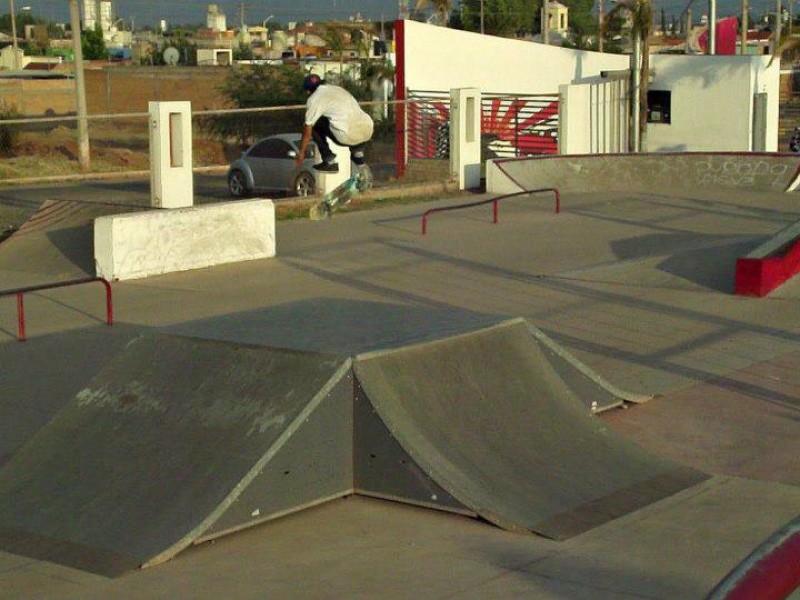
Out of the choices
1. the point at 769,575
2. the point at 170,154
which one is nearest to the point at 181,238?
the point at 170,154

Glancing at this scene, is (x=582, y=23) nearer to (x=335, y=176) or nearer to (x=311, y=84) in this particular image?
(x=335, y=176)

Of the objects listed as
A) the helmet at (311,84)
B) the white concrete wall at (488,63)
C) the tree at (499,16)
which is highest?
the tree at (499,16)

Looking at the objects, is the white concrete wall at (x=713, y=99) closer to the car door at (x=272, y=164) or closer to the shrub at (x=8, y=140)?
the car door at (x=272, y=164)

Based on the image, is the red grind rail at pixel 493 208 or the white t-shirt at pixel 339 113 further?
the red grind rail at pixel 493 208

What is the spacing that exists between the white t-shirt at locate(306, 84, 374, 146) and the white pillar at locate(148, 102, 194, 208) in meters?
6.07

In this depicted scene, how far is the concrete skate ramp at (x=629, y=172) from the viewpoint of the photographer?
86.0ft

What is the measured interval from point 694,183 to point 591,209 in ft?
14.2

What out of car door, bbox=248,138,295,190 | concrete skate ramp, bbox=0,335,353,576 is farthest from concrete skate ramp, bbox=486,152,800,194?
concrete skate ramp, bbox=0,335,353,576

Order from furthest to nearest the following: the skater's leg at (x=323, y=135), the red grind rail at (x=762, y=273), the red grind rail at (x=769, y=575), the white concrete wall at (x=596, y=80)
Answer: the white concrete wall at (x=596, y=80), the skater's leg at (x=323, y=135), the red grind rail at (x=762, y=273), the red grind rail at (x=769, y=575)

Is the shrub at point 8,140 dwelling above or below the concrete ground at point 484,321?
above

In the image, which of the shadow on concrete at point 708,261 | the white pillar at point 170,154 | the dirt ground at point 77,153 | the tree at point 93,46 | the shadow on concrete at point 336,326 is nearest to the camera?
the shadow on concrete at point 336,326

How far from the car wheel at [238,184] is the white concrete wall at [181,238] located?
956 cm

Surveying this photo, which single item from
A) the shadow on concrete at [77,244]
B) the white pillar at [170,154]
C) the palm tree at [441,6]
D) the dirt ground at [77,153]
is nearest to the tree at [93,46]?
the dirt ground at [77,153]

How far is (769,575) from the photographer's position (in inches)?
88.4
